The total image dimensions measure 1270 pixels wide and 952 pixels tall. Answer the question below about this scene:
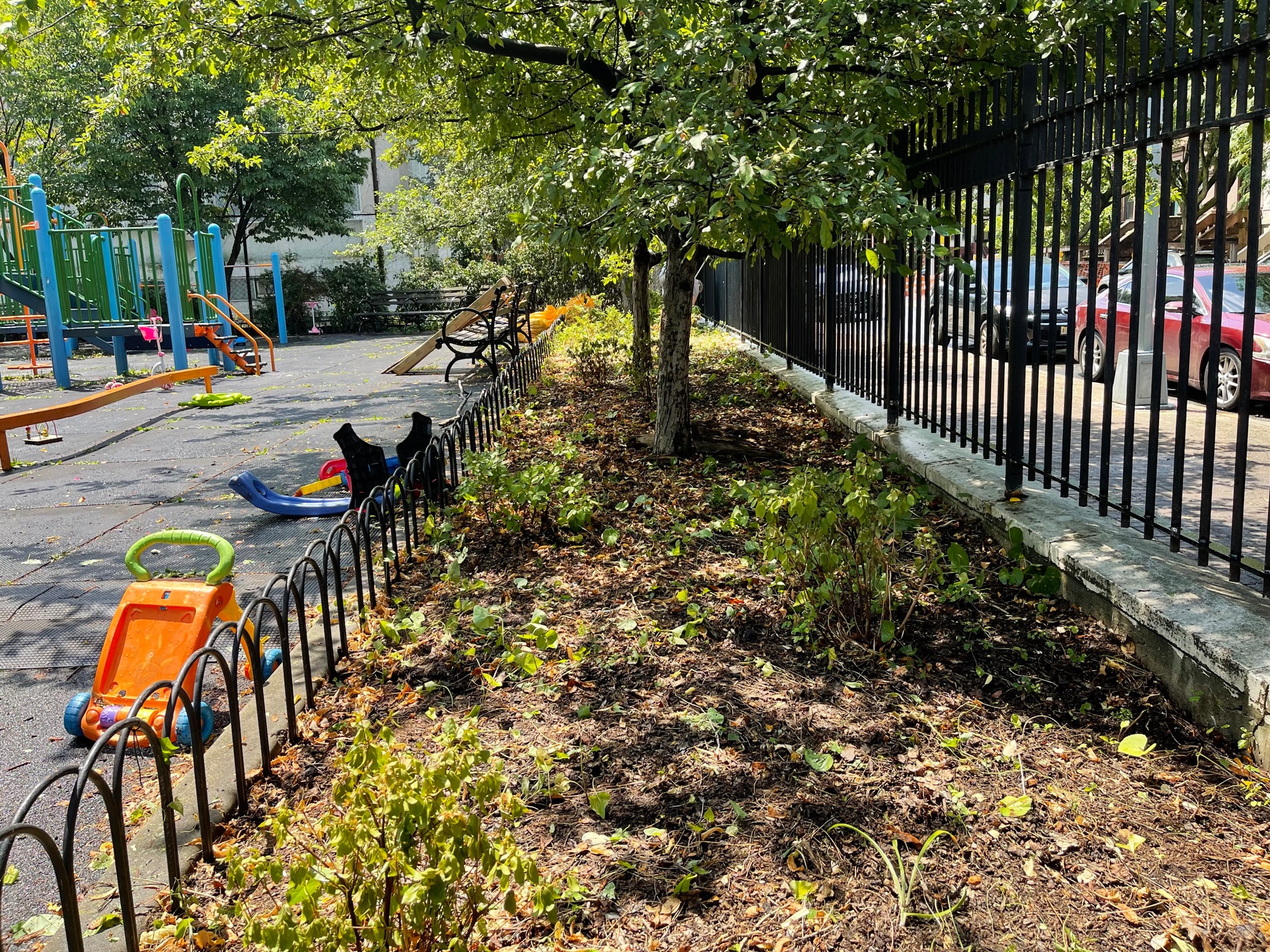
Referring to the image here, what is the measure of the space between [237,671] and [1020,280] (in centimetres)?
399

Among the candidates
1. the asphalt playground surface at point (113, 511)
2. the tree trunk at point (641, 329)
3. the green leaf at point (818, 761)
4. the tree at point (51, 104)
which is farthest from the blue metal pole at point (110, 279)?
the green leaf at point (818, 761)

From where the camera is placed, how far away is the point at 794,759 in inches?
121

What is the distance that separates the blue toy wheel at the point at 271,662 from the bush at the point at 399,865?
1788 millimetres

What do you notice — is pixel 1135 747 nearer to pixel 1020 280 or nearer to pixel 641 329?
pixel 1020 280

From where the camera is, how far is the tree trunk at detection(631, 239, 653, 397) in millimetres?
10734

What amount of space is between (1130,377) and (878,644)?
1493mm

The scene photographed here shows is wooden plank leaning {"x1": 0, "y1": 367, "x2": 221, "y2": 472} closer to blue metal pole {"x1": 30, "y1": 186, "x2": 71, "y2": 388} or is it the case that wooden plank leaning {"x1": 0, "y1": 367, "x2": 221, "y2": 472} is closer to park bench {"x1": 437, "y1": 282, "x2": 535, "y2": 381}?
park bench {"x1": 437, "y1": 282, "x2": 535, "y2": 381}

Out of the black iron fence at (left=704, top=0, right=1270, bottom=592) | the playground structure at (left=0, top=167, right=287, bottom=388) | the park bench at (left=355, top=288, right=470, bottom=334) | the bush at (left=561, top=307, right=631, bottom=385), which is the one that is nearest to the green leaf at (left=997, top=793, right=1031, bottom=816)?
the black iron fence at (left=704, top=0, right=1270, bottom=592)

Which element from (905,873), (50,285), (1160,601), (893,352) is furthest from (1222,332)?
(50,285)

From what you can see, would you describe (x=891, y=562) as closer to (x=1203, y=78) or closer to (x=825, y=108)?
(x=1203, y=78)

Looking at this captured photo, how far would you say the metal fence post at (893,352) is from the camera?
6762 millimetres

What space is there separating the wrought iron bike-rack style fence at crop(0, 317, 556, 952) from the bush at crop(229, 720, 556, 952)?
37 cm

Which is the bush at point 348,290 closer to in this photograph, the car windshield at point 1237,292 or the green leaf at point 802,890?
the car windshield at point 1237,292

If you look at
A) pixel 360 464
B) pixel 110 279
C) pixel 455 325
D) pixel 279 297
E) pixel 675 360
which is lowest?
pixel 360 464
